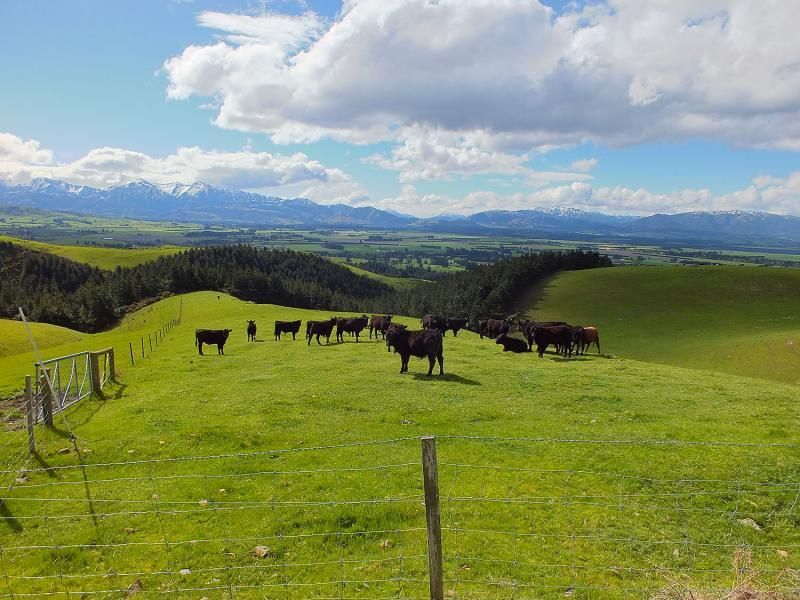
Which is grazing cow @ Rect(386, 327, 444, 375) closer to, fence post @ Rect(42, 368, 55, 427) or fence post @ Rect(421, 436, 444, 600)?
fence post @ Rect(42, 368, 55, 427)

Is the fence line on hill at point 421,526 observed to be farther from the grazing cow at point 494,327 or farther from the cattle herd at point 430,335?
the grazing cow at point 494,327

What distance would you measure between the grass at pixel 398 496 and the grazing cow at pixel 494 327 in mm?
26810

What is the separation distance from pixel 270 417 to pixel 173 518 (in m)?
7.38

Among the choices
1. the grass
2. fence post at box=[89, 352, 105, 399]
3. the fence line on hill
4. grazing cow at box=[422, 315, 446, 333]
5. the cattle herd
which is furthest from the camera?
grazing cow at box=[422, 315, 446, 333]

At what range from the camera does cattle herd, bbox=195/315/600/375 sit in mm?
26188

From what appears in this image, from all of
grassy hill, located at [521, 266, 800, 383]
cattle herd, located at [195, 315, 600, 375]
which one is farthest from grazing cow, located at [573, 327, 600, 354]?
grassy hill, located at [521, 266, 800, 383]

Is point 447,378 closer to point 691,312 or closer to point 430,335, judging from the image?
point 430,335

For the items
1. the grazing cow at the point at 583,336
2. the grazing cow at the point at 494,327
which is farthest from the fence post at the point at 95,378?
the grazing cow at the point at 494,327

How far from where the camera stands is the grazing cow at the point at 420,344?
2580cm

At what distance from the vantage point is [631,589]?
26.4 feet

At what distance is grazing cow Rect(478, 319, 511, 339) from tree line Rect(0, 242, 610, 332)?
63.1m

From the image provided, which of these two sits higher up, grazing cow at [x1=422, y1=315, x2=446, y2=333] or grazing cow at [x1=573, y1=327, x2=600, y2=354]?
grazing cow at [x1=573, y1=327, x2=600, y2=354]

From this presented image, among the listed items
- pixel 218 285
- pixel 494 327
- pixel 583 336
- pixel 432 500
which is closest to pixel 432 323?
pixel 494 327

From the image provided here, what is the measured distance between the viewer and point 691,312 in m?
89.3
